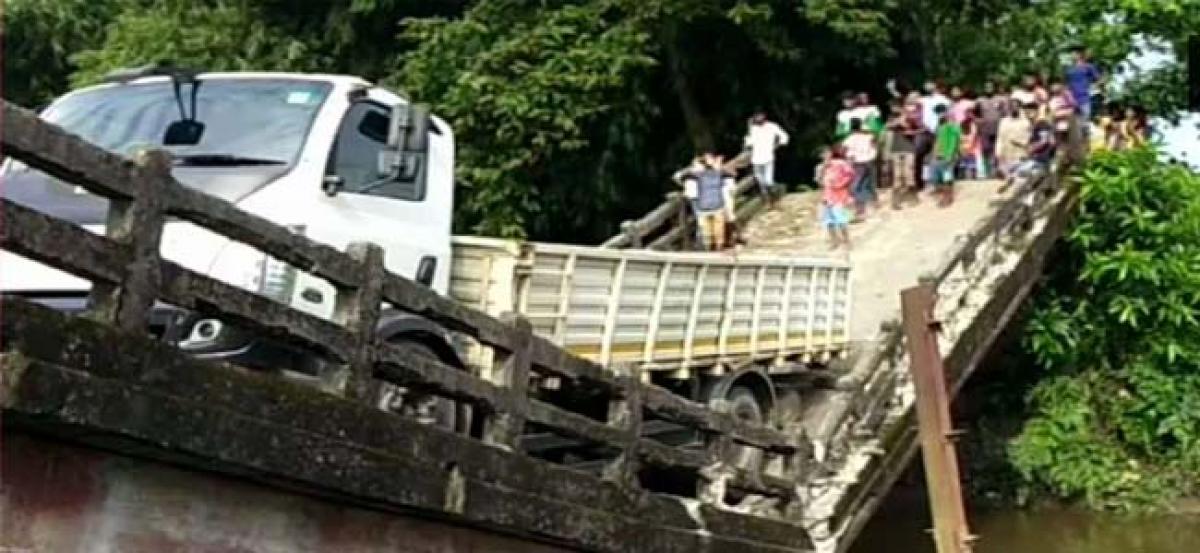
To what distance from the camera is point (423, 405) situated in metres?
7.67

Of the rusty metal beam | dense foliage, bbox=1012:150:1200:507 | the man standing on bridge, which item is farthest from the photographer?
dense foliage, bbox=1012:150:1200:507

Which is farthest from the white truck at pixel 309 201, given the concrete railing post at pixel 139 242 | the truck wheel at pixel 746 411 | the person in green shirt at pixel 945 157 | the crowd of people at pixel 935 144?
the person in green shirt at pixel 945 157

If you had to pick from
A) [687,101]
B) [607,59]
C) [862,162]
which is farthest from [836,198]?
[687,101]

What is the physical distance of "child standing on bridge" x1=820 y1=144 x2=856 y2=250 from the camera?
1841cm

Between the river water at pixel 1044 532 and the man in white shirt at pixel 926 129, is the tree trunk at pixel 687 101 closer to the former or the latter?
the man in white shirt at pixel 926 129

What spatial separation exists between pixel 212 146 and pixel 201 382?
7.25 ft

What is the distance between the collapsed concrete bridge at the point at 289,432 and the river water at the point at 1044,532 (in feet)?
25.9

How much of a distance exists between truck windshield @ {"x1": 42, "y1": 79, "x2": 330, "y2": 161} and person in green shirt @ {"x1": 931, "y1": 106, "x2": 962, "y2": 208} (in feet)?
43.2

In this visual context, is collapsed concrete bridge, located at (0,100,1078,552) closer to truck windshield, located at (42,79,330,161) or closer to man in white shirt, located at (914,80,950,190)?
truck windshield, located at (42,79,330,161)

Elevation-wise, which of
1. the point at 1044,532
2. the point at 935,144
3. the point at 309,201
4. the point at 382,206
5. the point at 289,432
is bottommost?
the point at 289,432

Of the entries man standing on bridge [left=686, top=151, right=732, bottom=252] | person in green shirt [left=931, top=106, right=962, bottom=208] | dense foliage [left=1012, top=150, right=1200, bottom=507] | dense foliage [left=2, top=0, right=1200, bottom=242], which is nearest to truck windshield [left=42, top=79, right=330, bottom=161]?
man standing on bridge [left=686, top=151, right=732, bottom=252]

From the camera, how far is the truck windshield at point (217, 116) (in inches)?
301

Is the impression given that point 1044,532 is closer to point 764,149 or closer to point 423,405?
point 764,149

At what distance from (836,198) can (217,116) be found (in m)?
11.5
